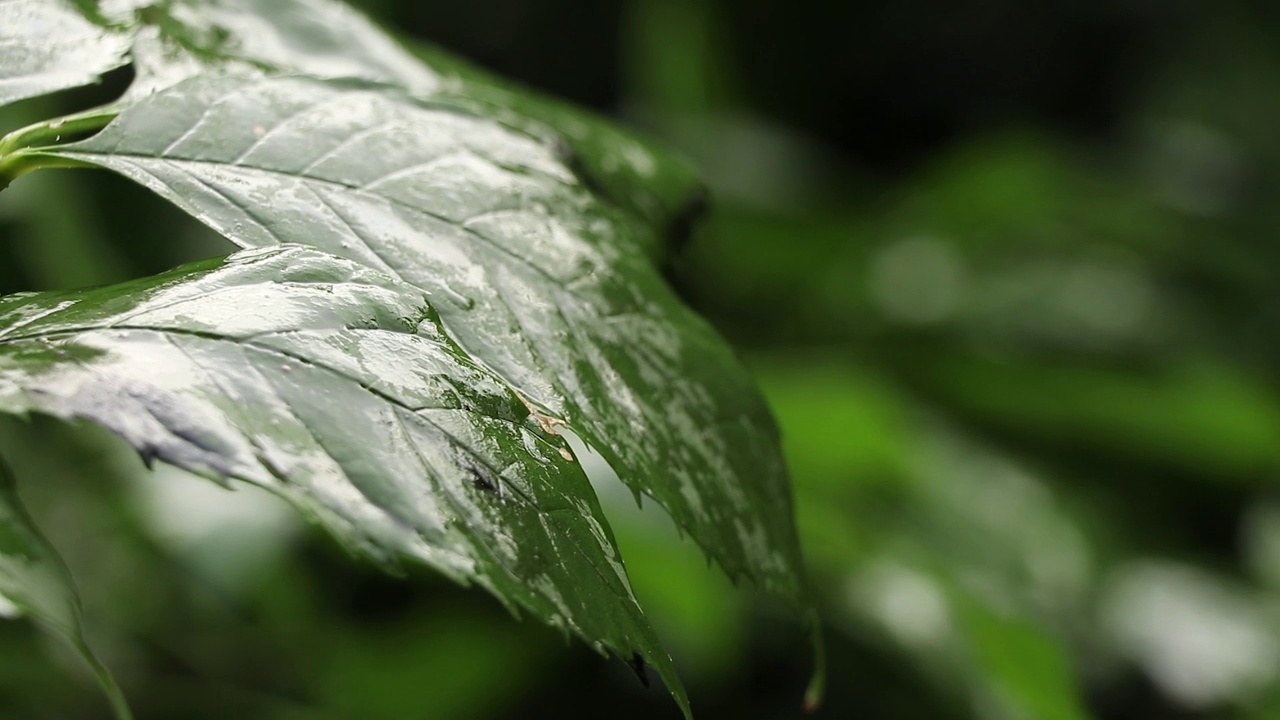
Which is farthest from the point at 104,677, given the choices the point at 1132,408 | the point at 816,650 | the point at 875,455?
the point at 1132,408

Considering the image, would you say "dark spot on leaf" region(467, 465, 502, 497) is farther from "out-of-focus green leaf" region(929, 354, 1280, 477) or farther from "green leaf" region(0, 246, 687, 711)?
"out-of-focus green leaf" region(929, 354, 1280, 477)

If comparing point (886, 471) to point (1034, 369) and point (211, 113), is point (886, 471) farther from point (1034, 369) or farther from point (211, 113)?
point (211, 113)

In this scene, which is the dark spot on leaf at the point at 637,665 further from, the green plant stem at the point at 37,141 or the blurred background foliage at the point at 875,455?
the blurred background foliage at the point at 875,455

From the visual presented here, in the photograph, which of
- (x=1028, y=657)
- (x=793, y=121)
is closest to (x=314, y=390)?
(x=1028, y=657)

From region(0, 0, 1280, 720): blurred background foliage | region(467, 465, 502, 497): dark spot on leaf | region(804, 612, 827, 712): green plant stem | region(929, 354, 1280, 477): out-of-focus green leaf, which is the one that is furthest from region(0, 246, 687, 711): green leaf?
region(929, 354, 1280, 477): out-of-focus green leaf

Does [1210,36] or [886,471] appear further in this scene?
[1210,36]

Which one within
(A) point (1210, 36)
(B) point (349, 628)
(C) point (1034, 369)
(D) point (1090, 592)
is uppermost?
(A) point (1210, 36)
